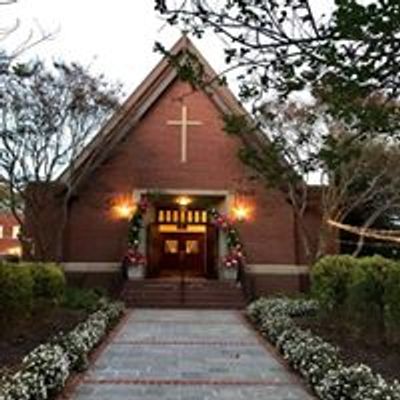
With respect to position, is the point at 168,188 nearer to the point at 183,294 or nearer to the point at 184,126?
the point at 184,126

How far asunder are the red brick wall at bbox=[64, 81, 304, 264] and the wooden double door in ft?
8.95

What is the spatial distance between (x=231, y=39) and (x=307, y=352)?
589cm

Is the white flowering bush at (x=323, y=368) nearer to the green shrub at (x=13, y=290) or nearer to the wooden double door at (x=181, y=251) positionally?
the green shrub at (x=13, y=290)

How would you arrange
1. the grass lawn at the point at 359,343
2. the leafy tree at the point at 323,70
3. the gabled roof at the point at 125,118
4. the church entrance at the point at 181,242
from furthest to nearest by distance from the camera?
the church entrance at the point at 181,242 < the gabled roof at the point at 125,118 < the grass lawn at the point at 359,343 < the leafy tree at the point at 323,70

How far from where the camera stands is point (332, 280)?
13648mm

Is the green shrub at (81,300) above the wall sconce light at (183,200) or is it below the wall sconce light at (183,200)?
below

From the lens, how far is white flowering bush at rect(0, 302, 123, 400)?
6747 mm

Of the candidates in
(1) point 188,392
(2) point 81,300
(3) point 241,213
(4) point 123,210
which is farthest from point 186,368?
(3) point 241,213

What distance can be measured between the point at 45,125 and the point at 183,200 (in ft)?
18.3

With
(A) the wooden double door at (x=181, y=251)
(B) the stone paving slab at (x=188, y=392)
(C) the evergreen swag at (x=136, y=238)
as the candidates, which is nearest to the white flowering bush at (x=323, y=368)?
(B) the stone paving slab at (x=188, y=392)

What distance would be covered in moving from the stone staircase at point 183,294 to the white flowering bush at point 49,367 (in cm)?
803

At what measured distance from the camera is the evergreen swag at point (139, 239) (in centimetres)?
2089

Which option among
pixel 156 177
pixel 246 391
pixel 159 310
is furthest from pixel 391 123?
pixel 156 177

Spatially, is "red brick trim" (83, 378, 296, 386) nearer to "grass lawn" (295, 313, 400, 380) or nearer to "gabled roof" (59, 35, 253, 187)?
"grass lawn" (295, 313, 400, 380)
